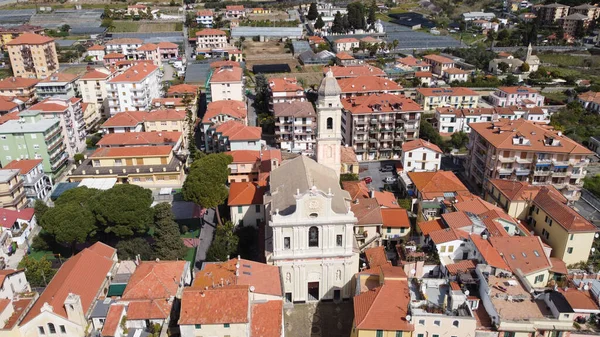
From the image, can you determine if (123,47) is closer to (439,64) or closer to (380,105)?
(439,64)

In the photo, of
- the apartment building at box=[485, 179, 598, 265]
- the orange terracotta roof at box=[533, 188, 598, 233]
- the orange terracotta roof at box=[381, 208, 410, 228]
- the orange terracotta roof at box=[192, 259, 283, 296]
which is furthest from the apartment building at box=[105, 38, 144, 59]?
the orange terracotta roof at box=[533, 188, 598, 233]

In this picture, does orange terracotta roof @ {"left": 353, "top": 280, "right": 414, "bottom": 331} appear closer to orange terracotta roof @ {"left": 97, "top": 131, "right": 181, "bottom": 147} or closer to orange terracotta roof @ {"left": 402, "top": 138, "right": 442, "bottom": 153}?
orange terracotta roof @ {"left": 402, "top": 138, "right": 442, "bottom": 153}

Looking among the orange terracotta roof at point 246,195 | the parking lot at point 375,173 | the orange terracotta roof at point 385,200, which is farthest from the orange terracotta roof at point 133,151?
the orange terracotta roof at point 385,200

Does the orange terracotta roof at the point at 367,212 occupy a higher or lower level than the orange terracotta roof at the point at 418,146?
lower

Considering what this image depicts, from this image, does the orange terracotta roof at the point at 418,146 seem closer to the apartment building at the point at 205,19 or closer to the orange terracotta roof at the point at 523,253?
the orange terracotta roof at the point at 523,253

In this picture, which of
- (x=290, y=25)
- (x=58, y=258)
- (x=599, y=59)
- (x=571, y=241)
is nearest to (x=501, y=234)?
(x=571, y=241)

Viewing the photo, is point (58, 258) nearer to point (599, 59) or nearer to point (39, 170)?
point (39, 170)
